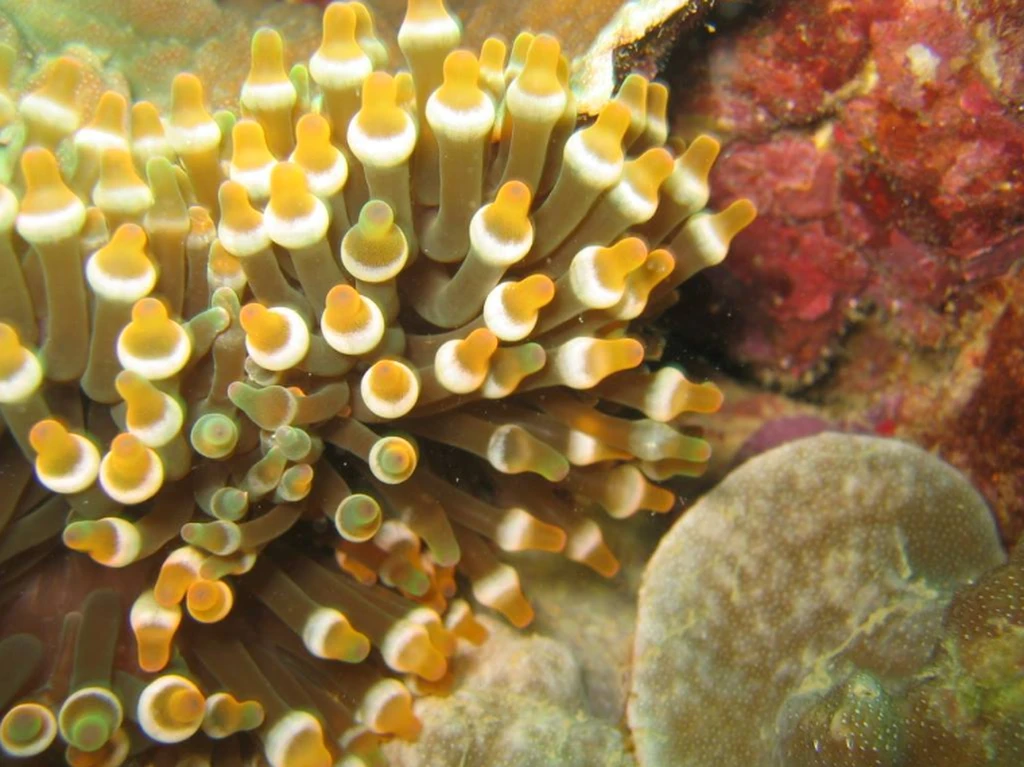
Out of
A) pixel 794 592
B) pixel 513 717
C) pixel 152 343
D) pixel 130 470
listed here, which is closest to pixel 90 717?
pixel 130 470

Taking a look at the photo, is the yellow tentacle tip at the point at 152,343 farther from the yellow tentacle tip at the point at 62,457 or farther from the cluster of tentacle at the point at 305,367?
the yellow tentacle tip at the point at 62,457

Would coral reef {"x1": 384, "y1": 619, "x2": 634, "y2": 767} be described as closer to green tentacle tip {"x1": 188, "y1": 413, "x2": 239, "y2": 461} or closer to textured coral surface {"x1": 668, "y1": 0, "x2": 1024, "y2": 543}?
green tentacle tip {"x1": 188, "y1": 413, "x2": 239, "y2": 461}

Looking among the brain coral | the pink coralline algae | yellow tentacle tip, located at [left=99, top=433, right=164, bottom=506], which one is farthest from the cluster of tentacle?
the pink coralline algae

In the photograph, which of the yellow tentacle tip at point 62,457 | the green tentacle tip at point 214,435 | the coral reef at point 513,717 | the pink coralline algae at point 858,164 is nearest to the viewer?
the yellow tentacle tip at point 62,457

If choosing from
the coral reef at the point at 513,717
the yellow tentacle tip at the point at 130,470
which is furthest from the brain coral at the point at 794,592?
the yellow tentacle tip at the point at 130,470

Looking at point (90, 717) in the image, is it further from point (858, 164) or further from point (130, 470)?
point (858, 164)

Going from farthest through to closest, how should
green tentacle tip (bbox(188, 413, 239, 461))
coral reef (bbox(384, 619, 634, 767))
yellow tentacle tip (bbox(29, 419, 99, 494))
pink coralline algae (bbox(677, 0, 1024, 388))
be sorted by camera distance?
pink coralline algae (bbox(677, 0, 1024, 388)) → coral reef (bbox(384, 619, 634, 767)) → green tentacle tip (bbox(188, 413, 239, 461)) → yellow tentacle tip (bbox(29, 419, 99, 494))
